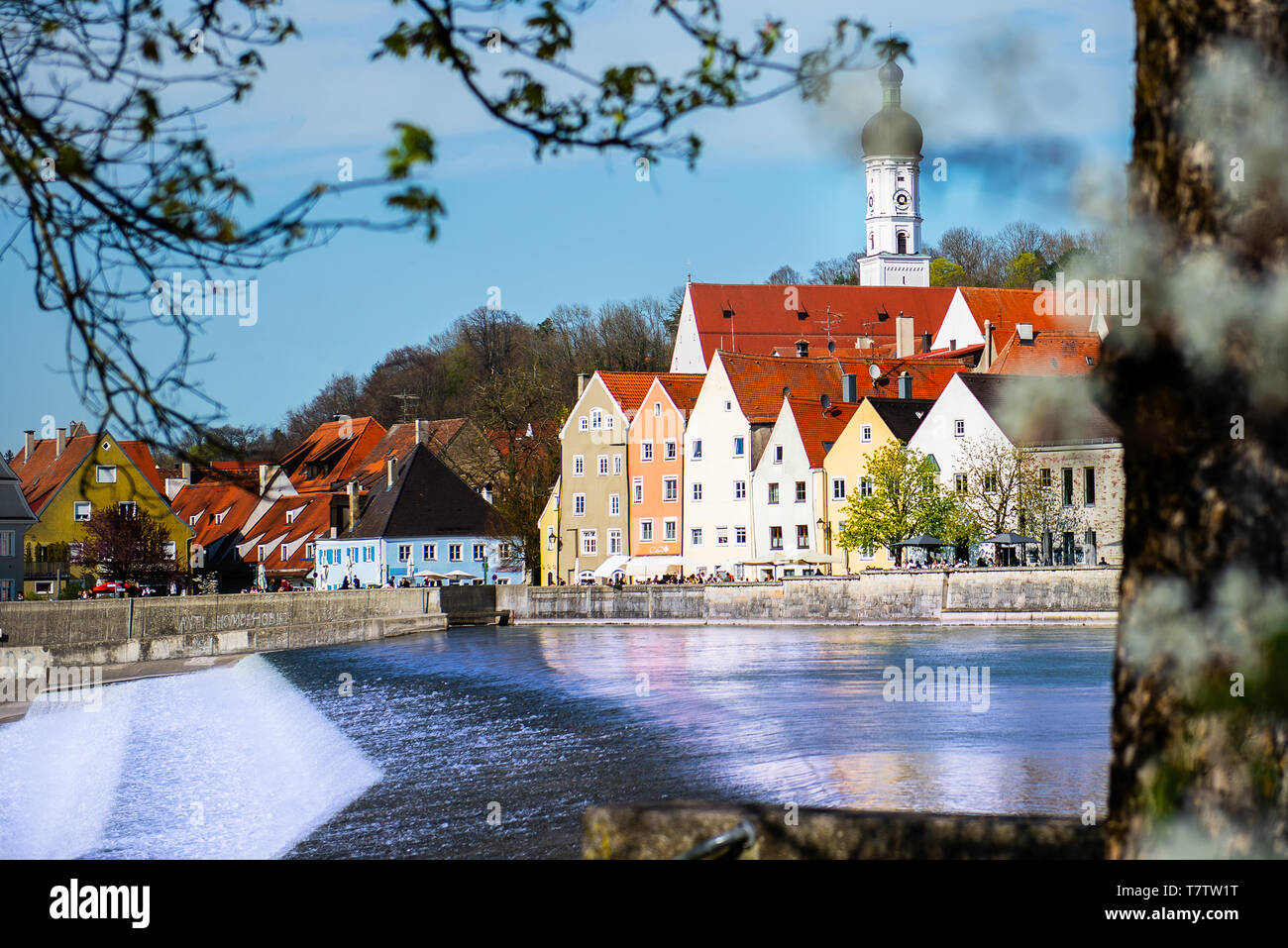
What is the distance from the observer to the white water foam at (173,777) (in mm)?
16234

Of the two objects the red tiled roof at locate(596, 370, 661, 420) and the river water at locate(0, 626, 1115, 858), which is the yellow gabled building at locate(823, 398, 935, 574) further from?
the river water at locate(0, 626, 1115, 858)

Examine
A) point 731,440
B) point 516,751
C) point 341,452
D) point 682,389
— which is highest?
point 682,389

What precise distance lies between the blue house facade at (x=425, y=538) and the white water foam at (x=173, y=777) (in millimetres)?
Result: 48862

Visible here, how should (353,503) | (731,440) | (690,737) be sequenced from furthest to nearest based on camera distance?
(353,503)
(731,440)
(690,737)

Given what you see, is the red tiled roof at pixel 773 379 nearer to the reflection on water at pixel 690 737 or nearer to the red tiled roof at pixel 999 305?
the red tiled roof at pixel 999 305

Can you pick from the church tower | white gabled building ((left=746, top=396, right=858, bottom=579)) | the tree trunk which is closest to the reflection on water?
the tree trunk

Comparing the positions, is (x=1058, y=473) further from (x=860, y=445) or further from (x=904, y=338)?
(x=904, y=338)

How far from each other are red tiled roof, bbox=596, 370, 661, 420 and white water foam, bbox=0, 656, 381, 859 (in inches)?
1956

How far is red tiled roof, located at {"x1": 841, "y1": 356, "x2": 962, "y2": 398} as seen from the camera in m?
76.6

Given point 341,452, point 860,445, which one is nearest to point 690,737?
point 860,445

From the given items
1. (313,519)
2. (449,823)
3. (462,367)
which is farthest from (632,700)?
(462,367)

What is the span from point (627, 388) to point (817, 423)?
15.0 m

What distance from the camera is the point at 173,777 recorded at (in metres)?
21.7

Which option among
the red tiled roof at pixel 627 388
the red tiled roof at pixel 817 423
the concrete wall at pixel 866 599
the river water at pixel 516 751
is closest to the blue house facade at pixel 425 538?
the red tiled roof at pixel 627 388
